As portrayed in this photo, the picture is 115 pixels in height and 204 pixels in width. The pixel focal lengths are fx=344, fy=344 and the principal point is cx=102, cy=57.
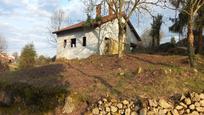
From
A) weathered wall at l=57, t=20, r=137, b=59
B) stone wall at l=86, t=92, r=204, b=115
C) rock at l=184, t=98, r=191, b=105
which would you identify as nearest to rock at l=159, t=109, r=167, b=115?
stone wall at l=86, t=92, r=204, b=115

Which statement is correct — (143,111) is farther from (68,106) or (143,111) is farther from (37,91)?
(37,91)

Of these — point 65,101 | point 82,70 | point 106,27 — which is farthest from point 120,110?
point 106,27

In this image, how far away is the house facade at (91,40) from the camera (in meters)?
40.3

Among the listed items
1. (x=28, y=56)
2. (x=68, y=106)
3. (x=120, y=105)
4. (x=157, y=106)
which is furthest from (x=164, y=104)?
(x=28, y=56)

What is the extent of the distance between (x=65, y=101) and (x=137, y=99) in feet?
10.6

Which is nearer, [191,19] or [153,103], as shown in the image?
[153,103]

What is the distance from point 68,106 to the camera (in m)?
14.7

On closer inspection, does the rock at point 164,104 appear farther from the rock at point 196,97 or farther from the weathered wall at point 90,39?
the weathered wall at point 90,39

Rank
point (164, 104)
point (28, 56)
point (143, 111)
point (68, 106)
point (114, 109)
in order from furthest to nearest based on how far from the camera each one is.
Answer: point (28, 56) → point (68, 106) → point (114, 109) → point (164, 104) → point (143, 111)

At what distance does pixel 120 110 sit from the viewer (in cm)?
1355

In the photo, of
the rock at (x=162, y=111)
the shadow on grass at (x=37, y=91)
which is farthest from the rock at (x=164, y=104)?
the shadow on grass at (x=37, y=91)

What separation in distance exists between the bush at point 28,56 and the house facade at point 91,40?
379 centimetres

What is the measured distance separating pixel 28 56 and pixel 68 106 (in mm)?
29980

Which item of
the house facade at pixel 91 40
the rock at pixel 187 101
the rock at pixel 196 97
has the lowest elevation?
the rock at pixel 187 101
